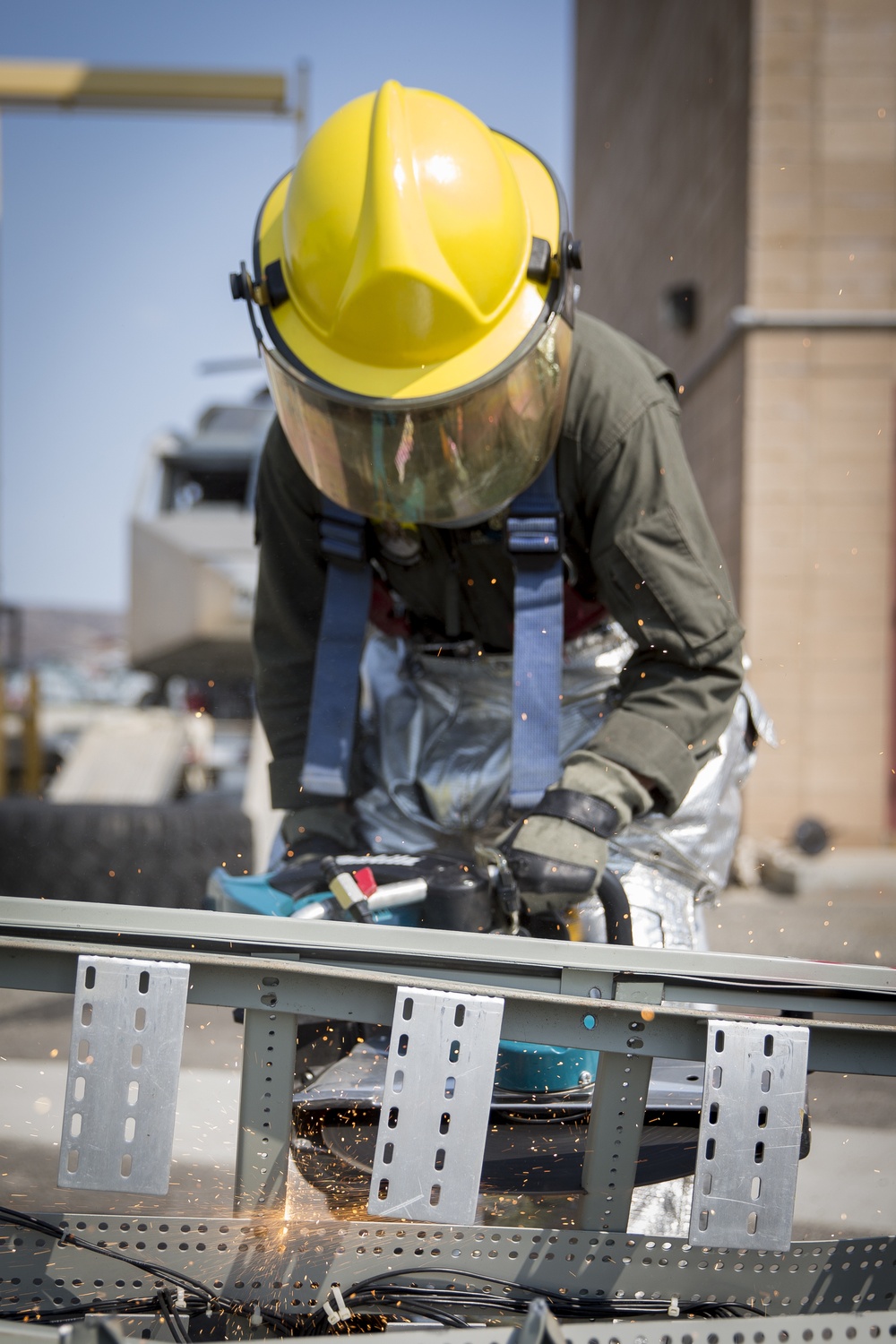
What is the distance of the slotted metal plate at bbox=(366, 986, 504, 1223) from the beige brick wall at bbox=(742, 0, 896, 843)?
486cm

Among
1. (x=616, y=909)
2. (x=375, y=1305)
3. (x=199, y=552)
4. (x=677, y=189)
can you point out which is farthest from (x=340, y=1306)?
(x=677, y=189)

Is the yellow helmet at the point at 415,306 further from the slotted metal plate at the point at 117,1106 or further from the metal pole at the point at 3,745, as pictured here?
the metal pole at the point at 3,745

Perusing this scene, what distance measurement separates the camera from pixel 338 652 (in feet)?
6.16

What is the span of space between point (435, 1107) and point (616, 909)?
0.54 m

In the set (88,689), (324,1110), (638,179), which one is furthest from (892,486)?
(88,689)

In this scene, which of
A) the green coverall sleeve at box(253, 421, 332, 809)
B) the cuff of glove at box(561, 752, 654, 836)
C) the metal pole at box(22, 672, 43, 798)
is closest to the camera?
the cuff of glove at box(561, 752, 654, 836)

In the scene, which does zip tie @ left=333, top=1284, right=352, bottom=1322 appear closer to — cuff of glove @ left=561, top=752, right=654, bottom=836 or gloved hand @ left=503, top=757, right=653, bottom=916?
gloved hand @ left=503, top=757, right=653, bottom=916

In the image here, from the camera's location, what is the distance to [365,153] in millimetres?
1500

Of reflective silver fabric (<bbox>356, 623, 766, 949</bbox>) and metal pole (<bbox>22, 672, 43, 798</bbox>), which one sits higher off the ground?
reflective silver fabric (<bbox>356, 623, 766, 949</bbox>)

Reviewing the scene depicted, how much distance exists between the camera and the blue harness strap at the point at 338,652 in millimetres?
1860

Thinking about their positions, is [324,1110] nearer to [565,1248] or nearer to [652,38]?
[565,1248]

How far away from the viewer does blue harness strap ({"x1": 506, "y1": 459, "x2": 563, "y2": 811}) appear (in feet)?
5.55

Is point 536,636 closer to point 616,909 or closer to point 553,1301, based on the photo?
→ point 616,909

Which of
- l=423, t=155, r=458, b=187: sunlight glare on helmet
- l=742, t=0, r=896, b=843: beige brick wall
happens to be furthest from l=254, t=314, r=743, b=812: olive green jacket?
l=742, t=0, r=896, b=843: beige brick wall
